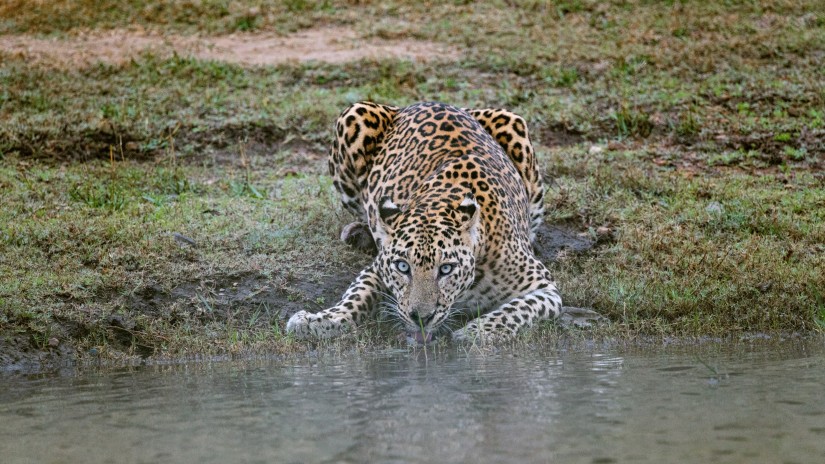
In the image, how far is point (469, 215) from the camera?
310 inches

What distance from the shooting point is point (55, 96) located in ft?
47.1

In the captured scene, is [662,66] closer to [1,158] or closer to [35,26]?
[1,158]

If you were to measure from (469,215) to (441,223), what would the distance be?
0.27m

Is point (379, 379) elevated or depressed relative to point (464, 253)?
depressed

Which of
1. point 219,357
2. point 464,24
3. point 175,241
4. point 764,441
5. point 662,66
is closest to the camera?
point 764,441

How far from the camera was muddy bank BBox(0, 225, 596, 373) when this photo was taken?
7.45 metres

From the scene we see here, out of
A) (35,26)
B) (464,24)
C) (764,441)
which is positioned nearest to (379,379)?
(764,441)

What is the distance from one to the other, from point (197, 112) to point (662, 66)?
6.48m

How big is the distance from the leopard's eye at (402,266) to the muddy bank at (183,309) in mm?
1014

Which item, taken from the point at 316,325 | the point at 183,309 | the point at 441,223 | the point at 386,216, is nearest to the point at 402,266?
the point at 441,223

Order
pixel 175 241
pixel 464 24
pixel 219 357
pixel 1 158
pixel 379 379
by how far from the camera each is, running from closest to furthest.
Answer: pixel 379 379 → pixel 219 357 → pixel 175 241 → pixel 1 158 → pixel 464 24

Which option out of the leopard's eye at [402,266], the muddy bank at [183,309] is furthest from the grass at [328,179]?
the leopard's eye at [402,266]

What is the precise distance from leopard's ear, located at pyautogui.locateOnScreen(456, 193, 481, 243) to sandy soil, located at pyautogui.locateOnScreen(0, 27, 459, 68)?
27.8 ft

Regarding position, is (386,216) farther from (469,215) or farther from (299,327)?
(299,327)
